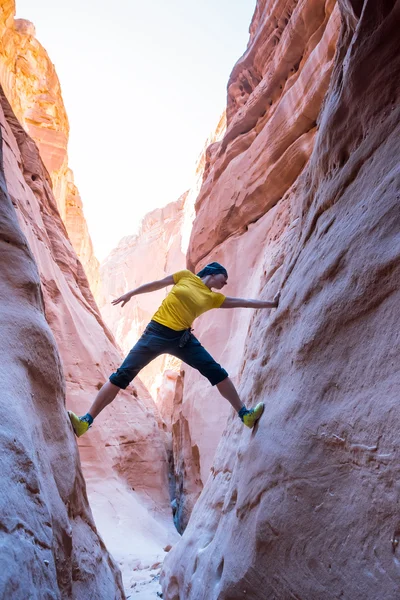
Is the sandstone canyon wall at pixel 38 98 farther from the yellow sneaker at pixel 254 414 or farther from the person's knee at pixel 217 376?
the yellow sneaker at pixel 254 414

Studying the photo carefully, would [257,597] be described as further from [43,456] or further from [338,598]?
[43,456]

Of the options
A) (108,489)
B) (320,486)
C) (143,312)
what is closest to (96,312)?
(108,489)

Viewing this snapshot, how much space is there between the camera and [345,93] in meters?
2.88

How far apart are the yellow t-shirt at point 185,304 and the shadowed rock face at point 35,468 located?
987mm

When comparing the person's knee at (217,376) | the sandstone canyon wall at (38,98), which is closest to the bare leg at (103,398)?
the person's knee at (217,376)

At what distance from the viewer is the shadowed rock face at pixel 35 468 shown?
1.78 metres

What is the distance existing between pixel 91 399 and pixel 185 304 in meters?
4.86

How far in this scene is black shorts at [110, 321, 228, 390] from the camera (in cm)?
348

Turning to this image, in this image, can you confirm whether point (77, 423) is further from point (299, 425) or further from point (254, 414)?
point (299, 425)

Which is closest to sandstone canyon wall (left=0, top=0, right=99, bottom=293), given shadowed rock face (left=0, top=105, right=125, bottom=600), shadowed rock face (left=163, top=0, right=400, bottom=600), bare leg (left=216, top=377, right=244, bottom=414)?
shadowed rock face (left=0, top=105, right=125, bottom=600)

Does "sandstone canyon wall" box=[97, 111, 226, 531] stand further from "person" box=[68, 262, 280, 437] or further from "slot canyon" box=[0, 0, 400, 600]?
"slot canyon" box=[0, 0, 400, 600]

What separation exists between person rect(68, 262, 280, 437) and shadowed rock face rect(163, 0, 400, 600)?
0.97 ft

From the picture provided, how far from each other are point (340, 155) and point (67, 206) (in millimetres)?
22080

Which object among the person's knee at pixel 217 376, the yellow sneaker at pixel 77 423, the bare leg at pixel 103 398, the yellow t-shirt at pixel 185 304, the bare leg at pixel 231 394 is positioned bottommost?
the yellow sneaker at pixel 77 423
